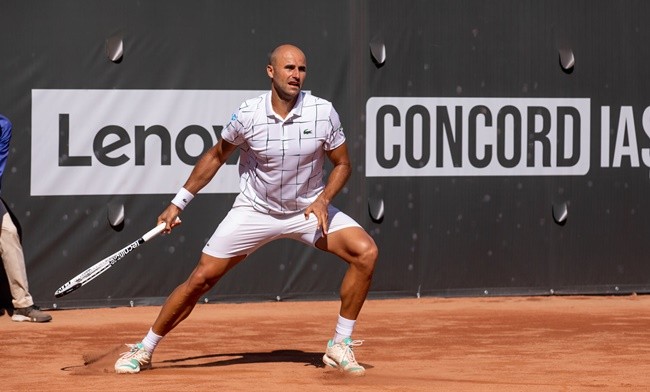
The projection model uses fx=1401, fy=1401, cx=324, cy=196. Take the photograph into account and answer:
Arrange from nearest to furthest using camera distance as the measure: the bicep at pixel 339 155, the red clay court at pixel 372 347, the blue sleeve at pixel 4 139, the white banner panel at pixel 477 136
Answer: the red clay court at pixel 372 347
the bicep at pixel 339 155
the blue sleeve at pixel 4 139
the white banner panel at pixel 477 136

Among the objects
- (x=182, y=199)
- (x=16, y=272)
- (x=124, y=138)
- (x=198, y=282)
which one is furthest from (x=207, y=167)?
(x=124, y=138)

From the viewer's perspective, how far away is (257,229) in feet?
25.0

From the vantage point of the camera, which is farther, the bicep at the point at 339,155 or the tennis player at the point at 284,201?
the bicep at the point at 339,155

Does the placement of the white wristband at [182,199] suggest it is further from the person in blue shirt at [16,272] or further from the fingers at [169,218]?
the person in blue shirt at [16,272]

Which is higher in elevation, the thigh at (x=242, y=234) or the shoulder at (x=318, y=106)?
the shoulder at (x=318, y=106)

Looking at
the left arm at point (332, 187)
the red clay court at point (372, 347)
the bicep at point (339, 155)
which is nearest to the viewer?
the red clay court at point (372, 347)

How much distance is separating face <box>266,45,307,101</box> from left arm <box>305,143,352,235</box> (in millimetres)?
423

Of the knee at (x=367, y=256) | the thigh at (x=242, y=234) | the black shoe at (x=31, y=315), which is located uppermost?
the thigh at (x=242, y=234)

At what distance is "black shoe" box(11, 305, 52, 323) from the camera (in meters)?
9.88

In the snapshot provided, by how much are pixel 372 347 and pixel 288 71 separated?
216cm

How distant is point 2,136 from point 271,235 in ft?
9.54

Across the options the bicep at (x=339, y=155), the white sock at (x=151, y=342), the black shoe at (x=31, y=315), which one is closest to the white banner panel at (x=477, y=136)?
the black shoe at (x=31, y=315)

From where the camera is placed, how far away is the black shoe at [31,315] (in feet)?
32.4

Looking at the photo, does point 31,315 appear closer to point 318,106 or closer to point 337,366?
point 337,366
